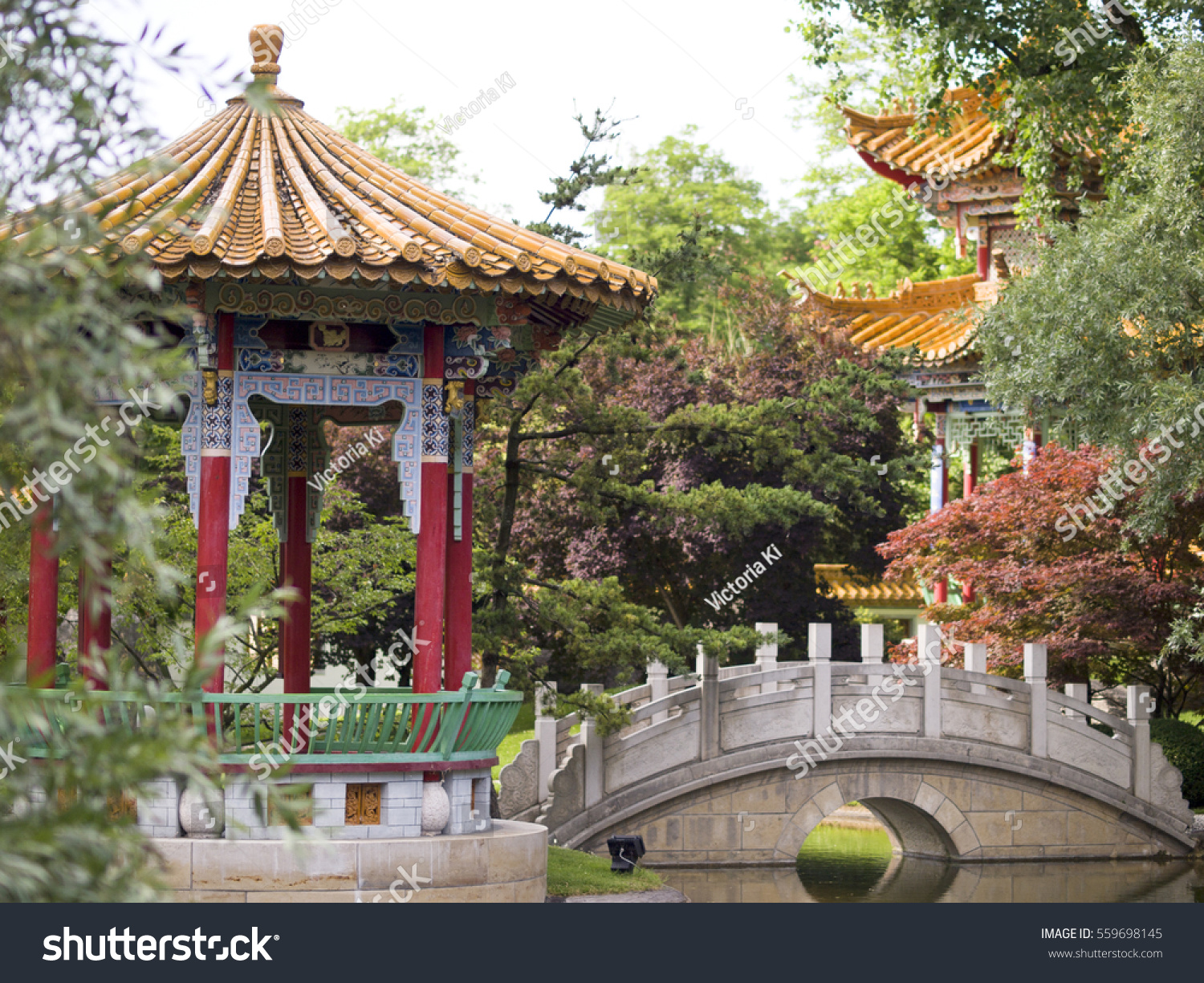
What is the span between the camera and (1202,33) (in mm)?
12320

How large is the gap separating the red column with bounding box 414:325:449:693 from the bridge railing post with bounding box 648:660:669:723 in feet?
19.0

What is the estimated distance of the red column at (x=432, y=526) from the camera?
8125mm

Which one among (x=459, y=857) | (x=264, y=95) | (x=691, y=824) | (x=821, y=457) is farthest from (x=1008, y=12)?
(x=264, y=95)

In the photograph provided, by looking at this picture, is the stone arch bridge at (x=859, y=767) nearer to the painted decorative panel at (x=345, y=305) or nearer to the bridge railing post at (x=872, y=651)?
the bridge railing post at (x=872, y=651)

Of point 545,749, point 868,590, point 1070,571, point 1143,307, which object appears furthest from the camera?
point 868,590

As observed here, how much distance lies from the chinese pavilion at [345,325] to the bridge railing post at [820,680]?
19.6 ft

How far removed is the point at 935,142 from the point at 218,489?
603 inches

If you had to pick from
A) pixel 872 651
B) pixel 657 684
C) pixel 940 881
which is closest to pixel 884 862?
pixel 940 881

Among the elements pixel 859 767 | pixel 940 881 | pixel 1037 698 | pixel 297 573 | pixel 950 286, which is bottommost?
pixel 940 881

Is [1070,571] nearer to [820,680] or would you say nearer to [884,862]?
[820,680]

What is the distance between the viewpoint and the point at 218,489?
26.6ft

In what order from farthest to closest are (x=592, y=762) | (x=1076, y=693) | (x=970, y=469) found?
(x=970, y=469) < (x=1076, y=693) < (x=592, y=762)
